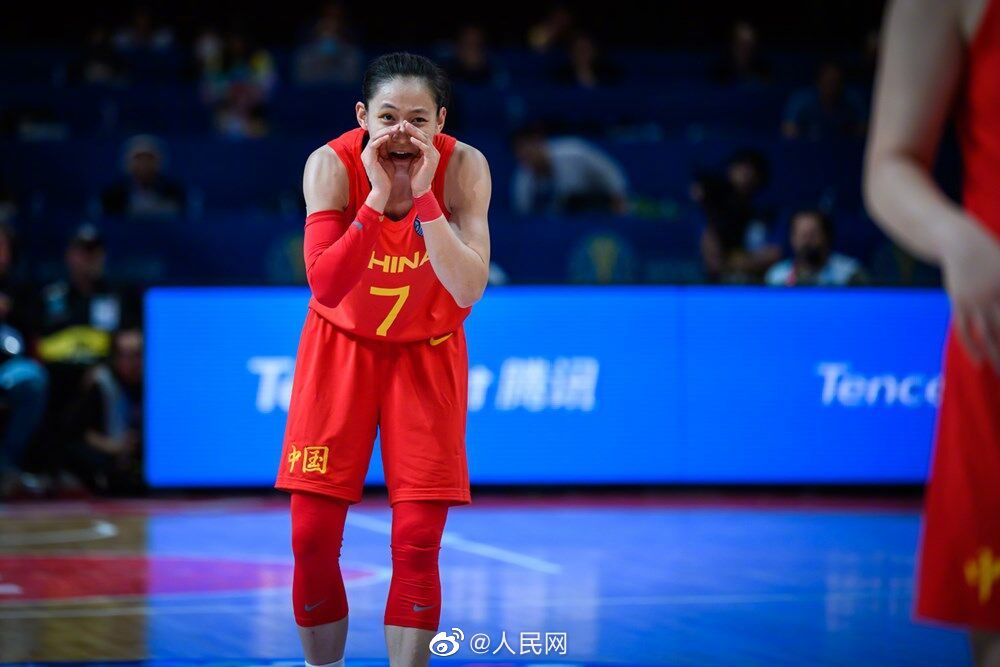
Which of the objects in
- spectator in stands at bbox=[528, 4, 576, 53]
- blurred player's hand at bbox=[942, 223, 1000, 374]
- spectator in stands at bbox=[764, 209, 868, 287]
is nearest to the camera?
blurred player's hand at bbox=[942, 223, 1000, 374]

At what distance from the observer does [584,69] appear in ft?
39.1

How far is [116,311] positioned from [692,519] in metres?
3.50

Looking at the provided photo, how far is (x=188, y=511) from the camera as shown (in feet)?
26.5

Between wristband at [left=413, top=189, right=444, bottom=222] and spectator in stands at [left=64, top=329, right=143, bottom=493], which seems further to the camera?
spectator in stands at [left=64, top=329, right=143, bottom=493]

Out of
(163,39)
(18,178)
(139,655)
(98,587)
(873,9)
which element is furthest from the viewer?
(873,9)

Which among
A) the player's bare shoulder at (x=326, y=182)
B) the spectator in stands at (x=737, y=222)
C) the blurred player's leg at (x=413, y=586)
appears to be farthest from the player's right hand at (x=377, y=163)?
the spectator in stands at (x=737, y=222)

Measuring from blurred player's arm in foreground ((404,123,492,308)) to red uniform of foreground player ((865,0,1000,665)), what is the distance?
1.45 meters

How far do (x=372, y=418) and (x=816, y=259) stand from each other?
18.2ft

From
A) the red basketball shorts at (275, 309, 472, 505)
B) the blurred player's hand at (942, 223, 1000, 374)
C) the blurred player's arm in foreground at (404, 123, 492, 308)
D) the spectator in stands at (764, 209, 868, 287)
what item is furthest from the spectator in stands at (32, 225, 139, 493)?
the blurred player's hand at (942, 223, 1000, 374)

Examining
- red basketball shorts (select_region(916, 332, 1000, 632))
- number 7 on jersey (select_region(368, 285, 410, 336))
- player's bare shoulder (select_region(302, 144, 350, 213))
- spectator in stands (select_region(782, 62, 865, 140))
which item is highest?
spectator in stands (select_region(782, 62, 865, 140))

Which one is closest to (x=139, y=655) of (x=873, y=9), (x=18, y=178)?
(x=18, y=178)

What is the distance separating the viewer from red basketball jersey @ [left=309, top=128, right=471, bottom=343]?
11.5 feet

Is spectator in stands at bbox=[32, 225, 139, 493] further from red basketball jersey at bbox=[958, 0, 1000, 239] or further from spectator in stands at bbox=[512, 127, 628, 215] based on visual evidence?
red basketball jersey at bbox=[958, 0, 1000, 239]

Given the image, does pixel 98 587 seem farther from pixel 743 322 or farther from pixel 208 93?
pixel 208 93
